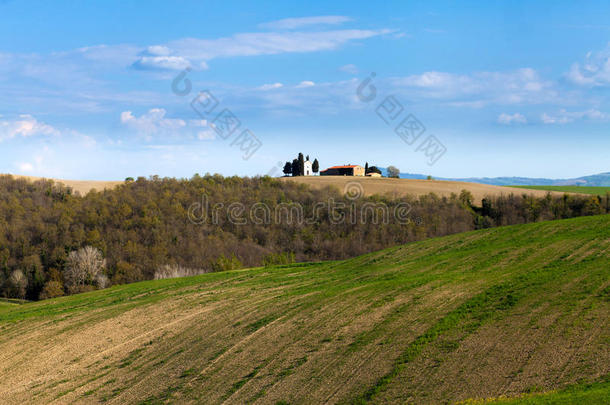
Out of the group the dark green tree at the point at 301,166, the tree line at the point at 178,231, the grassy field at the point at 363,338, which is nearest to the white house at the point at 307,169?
the dark green tree at the point at 301,166

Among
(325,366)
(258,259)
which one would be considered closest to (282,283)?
(325,366)

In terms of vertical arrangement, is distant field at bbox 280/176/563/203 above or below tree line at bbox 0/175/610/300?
above

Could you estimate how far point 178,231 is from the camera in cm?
8425

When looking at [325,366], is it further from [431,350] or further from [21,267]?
[21,267]

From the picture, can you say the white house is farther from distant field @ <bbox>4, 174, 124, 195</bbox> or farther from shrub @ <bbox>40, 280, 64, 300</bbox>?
shrub @ <bbox>40, 280, 64, 300</bbox>

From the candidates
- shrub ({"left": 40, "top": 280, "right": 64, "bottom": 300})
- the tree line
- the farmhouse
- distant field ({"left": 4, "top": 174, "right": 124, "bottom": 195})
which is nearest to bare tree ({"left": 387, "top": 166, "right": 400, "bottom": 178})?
the farmhouse

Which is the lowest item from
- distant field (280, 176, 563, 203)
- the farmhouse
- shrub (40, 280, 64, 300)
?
shrub (40, 280, 64, 300)

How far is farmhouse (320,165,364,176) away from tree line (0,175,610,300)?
27540 mm

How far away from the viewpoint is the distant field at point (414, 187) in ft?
321

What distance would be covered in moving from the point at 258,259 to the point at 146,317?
4817 cm

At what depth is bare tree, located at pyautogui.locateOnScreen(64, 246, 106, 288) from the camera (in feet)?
219

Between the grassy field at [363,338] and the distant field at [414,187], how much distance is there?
225 feet

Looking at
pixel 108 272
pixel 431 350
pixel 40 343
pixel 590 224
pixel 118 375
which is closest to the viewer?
pixel 431 350

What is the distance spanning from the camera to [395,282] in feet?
79.5
